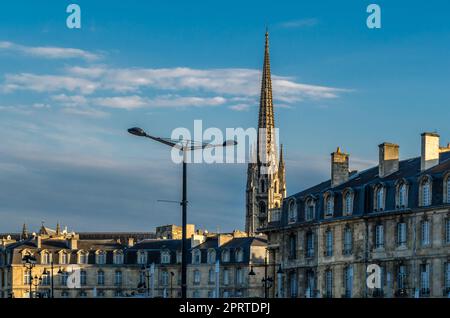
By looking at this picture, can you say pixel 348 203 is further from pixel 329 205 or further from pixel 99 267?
pixel 99 267

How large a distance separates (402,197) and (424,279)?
5153 mm

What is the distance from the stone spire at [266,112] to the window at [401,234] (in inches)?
4942

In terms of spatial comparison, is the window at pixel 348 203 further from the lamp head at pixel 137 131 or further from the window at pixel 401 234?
the lamp head at pixel 137 131

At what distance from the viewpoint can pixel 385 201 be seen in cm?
6719

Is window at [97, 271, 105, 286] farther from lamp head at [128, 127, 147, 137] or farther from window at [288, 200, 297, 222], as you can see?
lamp head at [128, 127, 147, 137]

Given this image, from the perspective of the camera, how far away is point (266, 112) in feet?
636

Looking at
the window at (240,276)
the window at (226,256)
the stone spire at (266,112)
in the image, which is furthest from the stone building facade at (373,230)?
the stone spire at (266,112)

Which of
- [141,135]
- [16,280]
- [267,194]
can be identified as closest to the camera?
[141,135]

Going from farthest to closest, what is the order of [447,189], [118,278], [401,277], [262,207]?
1. [262,207]
2. [118,278]
3. [401,277]
4. [447,189]

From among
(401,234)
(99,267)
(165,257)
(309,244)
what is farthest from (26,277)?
(401,234)

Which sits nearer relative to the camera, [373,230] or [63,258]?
[373,230]
